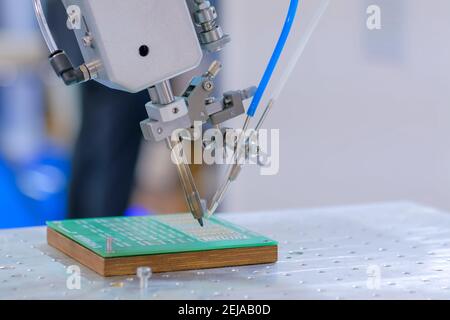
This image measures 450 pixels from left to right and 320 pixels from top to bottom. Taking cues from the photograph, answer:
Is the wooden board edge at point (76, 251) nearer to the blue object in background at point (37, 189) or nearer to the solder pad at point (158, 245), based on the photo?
the solder pad at point (158, 245)

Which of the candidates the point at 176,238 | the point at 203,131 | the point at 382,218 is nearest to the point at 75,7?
the point at 203,131

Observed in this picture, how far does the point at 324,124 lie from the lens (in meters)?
2.99

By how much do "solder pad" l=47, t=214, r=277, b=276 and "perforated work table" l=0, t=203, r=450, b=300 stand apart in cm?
2

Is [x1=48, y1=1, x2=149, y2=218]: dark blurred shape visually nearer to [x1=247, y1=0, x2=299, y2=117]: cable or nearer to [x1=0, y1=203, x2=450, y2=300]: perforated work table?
[x1=0, y1=203, x2=450, y2=300]: perforated work table

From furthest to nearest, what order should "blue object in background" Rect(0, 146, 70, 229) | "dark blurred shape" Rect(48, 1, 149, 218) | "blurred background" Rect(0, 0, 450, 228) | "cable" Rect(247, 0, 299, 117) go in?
"blue object in background" Rect(0, 146, 70, 229), "blurred background" Rect(0, 0, 450, 228), "dark blurred shape" Rect(48, 1, 149, 218), "cable" Rect(247, 0, 299, 117)

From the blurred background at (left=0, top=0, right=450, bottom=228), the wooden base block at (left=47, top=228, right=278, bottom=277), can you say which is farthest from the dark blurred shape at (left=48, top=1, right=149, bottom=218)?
the wooden base block at (left=47, top=228, right=278, bottom=277)

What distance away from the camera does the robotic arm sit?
3.33 feet

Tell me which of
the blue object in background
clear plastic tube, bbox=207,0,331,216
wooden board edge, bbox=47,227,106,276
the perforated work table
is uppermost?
clear plastic tube, bbox=207,0,331,216

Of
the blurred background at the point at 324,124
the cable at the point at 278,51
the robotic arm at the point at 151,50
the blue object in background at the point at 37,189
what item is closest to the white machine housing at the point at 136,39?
the robotic arm at the point at 151,50

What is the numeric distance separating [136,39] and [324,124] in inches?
79.5

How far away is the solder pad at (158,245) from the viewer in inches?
43.7

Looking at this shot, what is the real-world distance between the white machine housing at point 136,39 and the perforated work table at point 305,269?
257 millimetres
